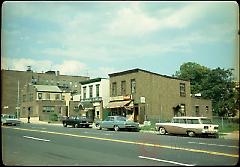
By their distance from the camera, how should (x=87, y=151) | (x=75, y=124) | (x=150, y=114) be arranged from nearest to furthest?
1. (x=87, y=151)
2. (x=75, y=124)
3. (x=150, y=114)

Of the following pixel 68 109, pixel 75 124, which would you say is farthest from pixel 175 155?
pixel 68 109

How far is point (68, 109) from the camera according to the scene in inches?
2908

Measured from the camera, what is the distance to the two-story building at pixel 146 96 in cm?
4641

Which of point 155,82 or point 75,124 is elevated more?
point 155,82

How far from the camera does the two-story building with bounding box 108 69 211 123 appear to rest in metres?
46.4

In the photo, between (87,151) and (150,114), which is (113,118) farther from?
(87,151)

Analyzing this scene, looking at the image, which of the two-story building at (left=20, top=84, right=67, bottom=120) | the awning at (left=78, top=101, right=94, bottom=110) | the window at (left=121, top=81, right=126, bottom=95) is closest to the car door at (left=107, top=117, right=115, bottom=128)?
the window at (left=121, top=81, right=126, bottom=95)

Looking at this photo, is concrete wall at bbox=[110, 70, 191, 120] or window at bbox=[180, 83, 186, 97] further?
window at bbox=[180, 83, 186, 97]

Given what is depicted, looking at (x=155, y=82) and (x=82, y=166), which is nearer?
(x=82, y=166)

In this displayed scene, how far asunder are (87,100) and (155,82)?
1302 cm

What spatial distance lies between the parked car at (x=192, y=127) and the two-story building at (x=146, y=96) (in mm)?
18166

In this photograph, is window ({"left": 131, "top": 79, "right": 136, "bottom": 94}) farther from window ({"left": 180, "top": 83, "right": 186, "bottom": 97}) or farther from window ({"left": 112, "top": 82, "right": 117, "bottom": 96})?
window ({"left": 180, "top": 83, "right": 186, "bottom": 97})

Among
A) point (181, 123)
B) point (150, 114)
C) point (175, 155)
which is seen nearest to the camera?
point (175, 155)

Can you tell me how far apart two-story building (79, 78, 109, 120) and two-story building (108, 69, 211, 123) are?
6.84 ft
